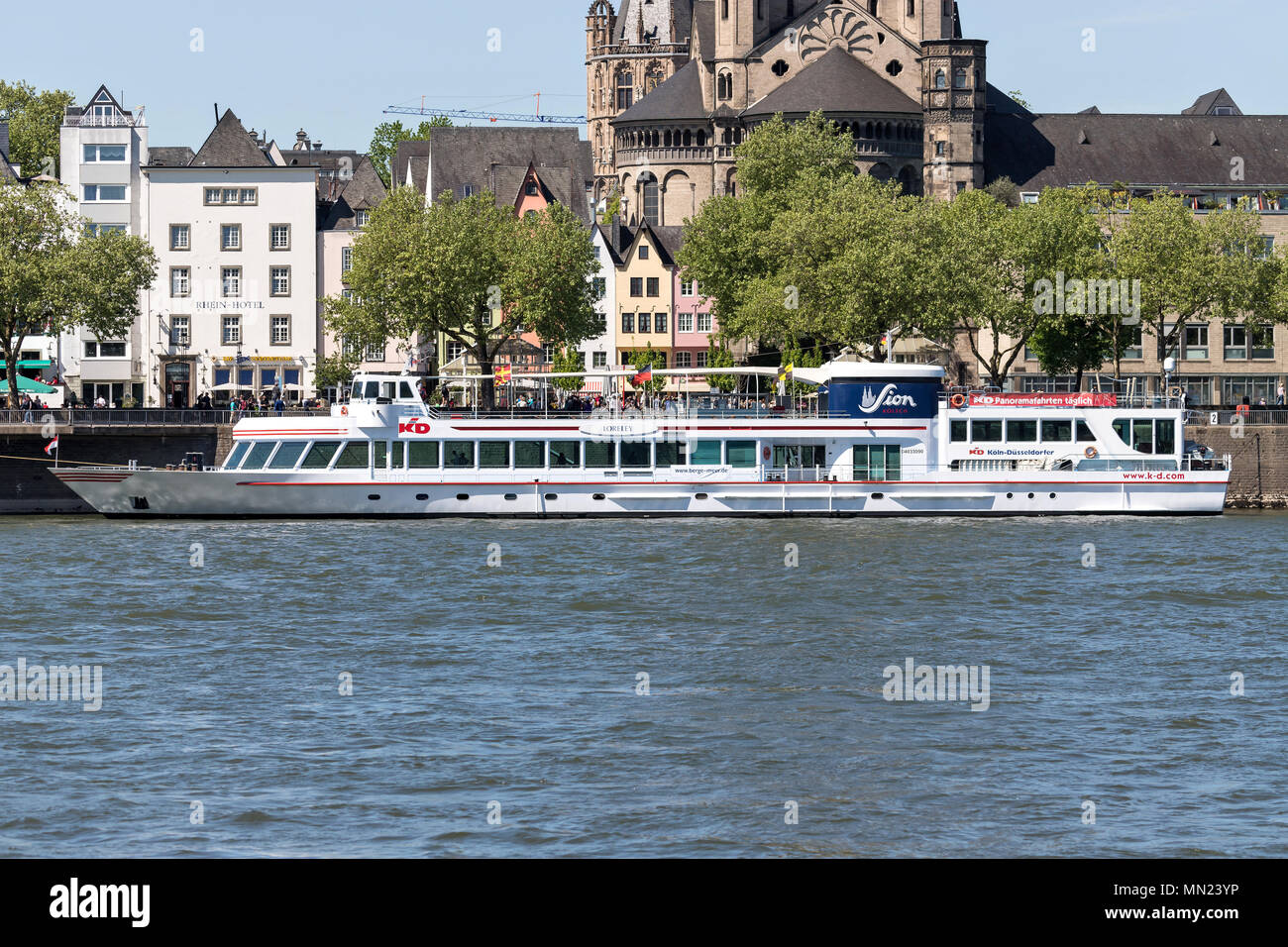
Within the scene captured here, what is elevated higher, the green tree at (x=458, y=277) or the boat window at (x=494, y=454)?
the green tree at (x=458, y=277)

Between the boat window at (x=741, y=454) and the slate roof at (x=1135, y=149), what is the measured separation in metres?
65.5

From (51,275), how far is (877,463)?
3291cm

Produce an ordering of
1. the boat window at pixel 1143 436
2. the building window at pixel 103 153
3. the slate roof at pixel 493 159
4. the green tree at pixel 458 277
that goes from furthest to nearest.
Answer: the slate roof at pixel 493 159, the building window at pixel 103 153, the green tree at pixel 458 277, the boat window at pixel 1143 436

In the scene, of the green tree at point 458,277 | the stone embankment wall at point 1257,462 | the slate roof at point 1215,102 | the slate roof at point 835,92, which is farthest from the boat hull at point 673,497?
the slate roof at point 1215,102

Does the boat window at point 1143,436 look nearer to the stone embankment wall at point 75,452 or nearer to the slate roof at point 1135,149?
the stone embankment wall at point 75,452

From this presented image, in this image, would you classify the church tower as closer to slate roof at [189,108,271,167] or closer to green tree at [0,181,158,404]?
slate roof at [189,108,271,167]

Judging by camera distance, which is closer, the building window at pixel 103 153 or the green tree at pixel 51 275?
the green tree at pixel 51 275

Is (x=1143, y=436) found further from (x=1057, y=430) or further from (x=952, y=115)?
(x=952, y=115)

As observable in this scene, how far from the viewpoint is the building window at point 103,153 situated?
93.0m

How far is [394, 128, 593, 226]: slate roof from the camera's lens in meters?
120

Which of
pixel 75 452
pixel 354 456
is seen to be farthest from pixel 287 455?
pixel 75 452
